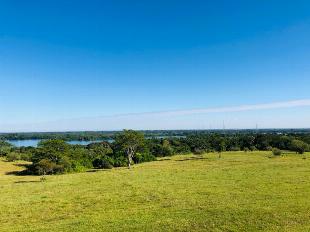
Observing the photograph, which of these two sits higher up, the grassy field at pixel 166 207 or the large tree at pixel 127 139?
the large tree at pixel 127 139

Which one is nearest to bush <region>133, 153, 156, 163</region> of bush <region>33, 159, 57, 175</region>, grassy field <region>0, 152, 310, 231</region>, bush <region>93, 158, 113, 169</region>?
bush <region>93, 158, 113, 169</region>

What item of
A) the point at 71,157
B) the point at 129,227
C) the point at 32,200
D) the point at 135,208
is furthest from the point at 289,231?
the point at 71,157

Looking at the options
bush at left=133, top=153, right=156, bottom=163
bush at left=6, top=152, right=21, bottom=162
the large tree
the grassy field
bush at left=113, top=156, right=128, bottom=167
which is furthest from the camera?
bush at left=6, top=152, right=21, bottom=162

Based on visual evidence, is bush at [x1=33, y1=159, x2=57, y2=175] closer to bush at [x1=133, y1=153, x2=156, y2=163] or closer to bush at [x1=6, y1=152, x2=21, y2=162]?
bush at [x1=133, y1=153, x2=156, y2=163]

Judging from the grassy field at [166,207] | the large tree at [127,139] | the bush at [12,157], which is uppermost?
the large tree at [127,139]

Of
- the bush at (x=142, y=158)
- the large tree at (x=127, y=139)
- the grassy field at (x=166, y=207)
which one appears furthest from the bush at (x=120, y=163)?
the grassy field at (x=166, y=207)

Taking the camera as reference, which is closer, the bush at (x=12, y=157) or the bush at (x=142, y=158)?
the bush at (x=142, y=158)

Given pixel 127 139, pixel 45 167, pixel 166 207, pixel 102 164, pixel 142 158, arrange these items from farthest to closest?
pixel 142 158 → pixel 102 164 → pixel 127 139 → pixel 45 167 → pixel 166 207

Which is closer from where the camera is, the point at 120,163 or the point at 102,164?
the point at 102,164

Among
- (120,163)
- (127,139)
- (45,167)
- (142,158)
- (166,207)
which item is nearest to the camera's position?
(166,207)

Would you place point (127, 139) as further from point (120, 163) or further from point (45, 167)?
point (45, 167)

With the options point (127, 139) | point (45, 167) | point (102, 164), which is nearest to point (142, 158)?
point (102, 164)

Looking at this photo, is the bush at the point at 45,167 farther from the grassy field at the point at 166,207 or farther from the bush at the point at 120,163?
the grassy field at the point at 166,207

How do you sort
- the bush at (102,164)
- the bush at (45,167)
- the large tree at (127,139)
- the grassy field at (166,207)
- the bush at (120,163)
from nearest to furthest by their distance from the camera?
1. the grassy field at (166,207)
2. the bush at (45,167)
3. the large tree at (127,139)
4. the bush at (102,164)
5. the bush at (120,163)
